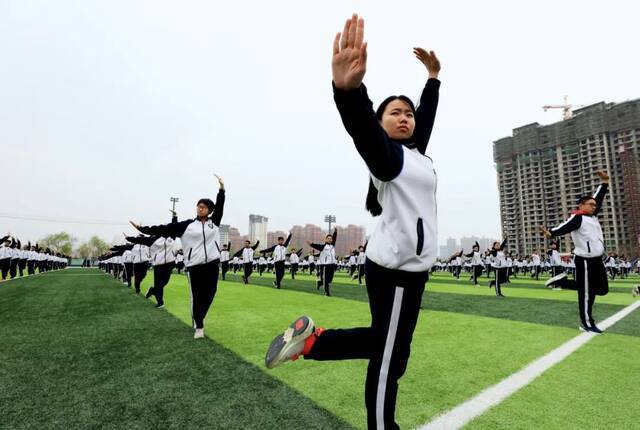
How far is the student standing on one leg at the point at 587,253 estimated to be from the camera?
18.8 feet

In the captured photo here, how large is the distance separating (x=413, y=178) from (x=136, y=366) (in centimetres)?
372

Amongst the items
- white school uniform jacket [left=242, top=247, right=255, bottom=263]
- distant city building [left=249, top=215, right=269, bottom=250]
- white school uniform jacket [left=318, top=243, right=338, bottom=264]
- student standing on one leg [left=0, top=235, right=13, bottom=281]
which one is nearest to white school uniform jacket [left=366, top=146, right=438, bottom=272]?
white school uniform jacket [left=318, top=243, right=338, bottom=264]

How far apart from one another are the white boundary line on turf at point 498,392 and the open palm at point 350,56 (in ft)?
7.25

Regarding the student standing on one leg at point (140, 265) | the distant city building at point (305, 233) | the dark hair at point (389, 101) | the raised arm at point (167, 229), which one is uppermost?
the distant city building at point (305, 233)

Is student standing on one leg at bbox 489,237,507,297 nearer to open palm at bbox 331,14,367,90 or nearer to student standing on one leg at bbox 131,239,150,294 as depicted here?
open palm at bbox 331,14,367,90

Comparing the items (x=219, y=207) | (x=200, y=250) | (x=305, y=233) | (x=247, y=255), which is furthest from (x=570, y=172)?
(x=200, y=250)

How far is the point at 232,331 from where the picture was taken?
598 cm

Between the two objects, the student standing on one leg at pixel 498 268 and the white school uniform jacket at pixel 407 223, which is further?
the student standing on one leg at pixel 498 268

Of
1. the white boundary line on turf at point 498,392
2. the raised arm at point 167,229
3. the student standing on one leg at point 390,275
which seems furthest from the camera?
the raised arm at point 167,229

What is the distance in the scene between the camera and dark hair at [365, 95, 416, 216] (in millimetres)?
2125

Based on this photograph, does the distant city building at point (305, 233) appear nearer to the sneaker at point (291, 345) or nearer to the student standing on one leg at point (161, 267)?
the student standing on one leg at point (161, 267)

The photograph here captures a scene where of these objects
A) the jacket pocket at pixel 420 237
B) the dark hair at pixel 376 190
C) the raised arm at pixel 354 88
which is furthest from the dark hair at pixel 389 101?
the jacket pocket at pixel 420 237

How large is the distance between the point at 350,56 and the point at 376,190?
3.03ft

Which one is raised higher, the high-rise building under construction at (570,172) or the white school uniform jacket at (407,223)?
the high-rise building under construction at (570,172)
